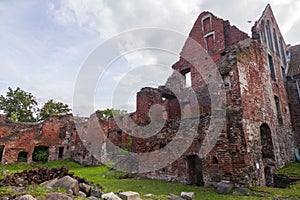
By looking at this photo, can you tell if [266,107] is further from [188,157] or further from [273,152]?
[188,157]

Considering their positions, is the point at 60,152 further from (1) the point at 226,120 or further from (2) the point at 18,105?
(1) the point at 226,120

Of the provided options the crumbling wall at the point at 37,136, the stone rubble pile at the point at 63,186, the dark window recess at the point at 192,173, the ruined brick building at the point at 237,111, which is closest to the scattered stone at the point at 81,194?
the stone rubble pile at the point at 63,186

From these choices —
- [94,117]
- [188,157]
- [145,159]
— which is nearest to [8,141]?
[94,117]

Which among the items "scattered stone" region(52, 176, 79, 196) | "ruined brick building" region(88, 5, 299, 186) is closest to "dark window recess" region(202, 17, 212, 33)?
"ruined brick building" region(88, 5, 299, 186)

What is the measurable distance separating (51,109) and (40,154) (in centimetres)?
1382

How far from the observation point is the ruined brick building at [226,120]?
30.5 ft

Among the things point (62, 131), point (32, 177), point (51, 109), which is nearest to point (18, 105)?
point (51, 109)

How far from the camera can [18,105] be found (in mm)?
34312

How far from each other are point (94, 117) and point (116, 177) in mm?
12273

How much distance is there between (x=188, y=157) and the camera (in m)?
10.6

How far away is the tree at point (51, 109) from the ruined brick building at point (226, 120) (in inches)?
423

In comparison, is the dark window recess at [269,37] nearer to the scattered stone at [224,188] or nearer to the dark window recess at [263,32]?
the dark window recess at [263,32]

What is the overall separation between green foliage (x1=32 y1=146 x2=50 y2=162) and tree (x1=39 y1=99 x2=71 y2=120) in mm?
11913

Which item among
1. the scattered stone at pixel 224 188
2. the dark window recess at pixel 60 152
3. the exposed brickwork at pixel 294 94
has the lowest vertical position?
the scattered stone at pixel 224 188
